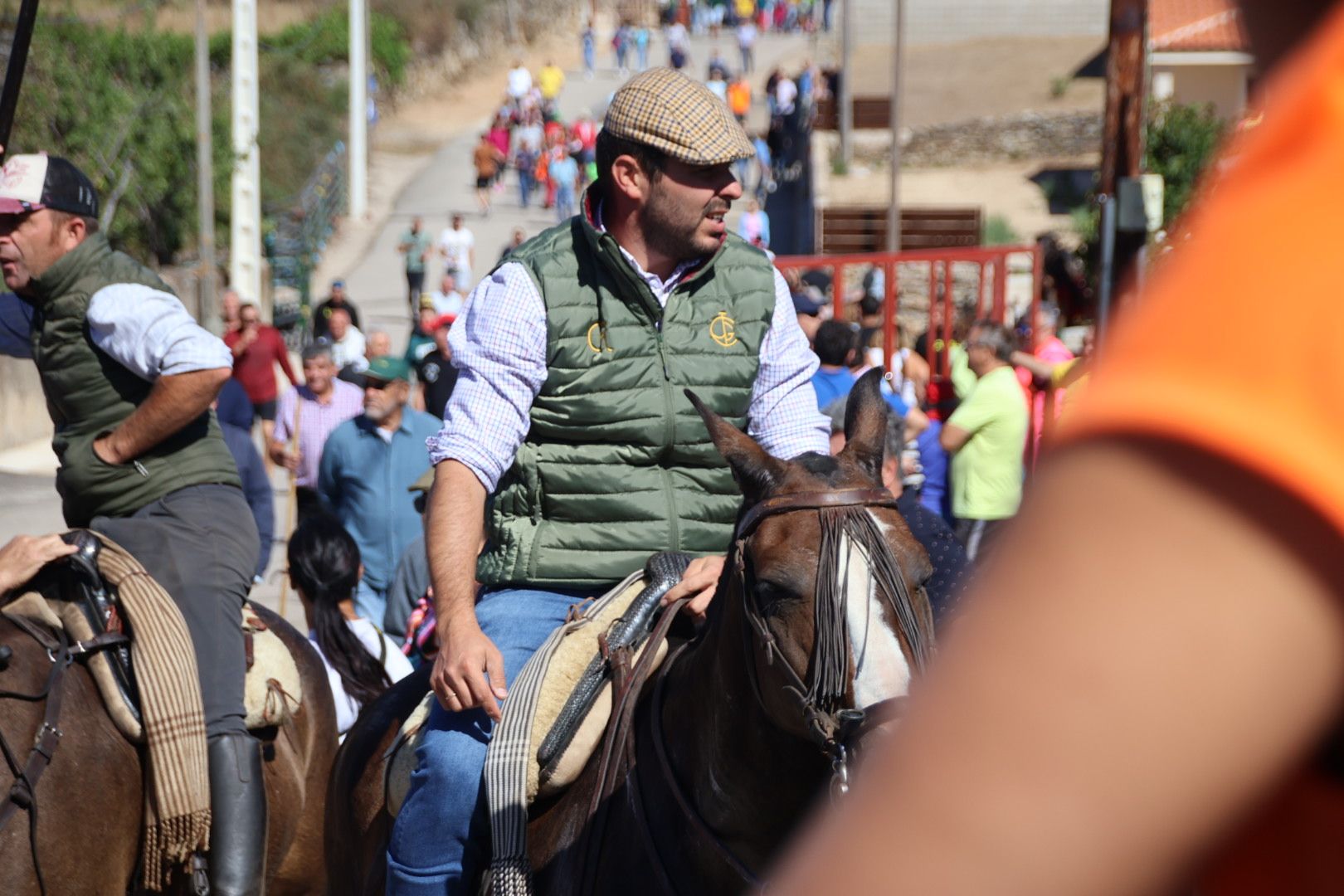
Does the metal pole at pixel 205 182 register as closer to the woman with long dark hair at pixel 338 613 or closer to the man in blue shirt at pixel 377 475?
the man in blue shirt at pixel 377 475

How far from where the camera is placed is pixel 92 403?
5586 millimetres

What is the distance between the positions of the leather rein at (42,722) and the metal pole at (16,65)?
5.72 feet

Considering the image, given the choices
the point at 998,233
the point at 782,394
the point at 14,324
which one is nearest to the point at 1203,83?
the point at 998,233

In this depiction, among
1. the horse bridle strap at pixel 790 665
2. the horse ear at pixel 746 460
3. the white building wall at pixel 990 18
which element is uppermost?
the white building wall at pixel 990 18

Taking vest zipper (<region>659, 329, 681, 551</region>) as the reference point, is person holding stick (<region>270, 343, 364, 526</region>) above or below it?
below

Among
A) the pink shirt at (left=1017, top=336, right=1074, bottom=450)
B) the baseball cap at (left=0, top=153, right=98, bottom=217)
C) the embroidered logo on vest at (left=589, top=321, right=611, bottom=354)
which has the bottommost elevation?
the pink shirt at (left=1017, top=336, right=1074, bottom=450)

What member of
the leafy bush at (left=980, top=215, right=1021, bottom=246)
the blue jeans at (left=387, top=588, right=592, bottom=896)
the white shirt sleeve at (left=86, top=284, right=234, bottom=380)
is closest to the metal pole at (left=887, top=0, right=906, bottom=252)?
the leafy bush at (left=980, top=215, right=1021, bottom=246)

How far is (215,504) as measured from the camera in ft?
19.3

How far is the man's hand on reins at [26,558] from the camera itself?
522 centimetres

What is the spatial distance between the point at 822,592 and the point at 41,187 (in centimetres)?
354

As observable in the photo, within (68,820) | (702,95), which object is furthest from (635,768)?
(68,820)

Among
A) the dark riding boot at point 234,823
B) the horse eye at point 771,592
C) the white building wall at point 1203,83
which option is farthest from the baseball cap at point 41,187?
the white building wall at point 1203,83

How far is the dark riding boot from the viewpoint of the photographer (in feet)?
18.3

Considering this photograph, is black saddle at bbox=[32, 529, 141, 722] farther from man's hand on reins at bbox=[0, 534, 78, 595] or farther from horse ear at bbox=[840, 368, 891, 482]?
horse ear at bbox=[840, 368, 891, 482]
